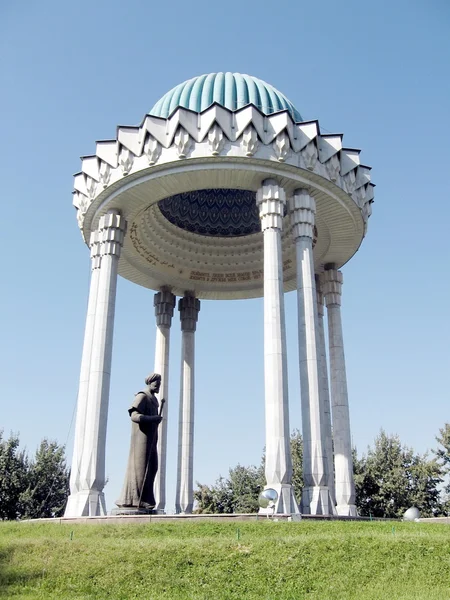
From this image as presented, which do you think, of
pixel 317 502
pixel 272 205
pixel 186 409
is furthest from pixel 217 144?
pixel 186 409

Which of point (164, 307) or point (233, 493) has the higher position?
point (164, 307)

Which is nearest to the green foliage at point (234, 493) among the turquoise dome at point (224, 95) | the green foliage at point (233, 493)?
the green foliage at point (233, 493)

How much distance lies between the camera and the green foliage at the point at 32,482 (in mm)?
40188

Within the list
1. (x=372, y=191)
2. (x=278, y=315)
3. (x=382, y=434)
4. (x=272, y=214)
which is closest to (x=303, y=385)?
(x=278, y=315)

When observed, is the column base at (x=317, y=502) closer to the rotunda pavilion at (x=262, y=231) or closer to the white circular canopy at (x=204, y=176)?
the rotunda pavilion at (x=262, y=231)

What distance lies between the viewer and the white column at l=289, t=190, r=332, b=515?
76.3 ft

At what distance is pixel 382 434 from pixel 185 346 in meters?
17.8

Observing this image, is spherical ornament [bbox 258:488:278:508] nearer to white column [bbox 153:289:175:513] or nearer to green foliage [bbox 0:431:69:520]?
white column [bbox 153:289:175:513]

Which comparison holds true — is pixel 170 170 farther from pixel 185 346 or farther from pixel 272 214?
pixel 185 346

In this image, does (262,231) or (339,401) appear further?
(339,401)

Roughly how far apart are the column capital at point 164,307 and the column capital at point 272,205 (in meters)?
Result: 11.3

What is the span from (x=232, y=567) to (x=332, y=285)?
21.3 m

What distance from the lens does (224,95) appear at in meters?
29.5

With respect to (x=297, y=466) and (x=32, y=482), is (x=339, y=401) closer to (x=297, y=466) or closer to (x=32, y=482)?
(x=297, y=466)
